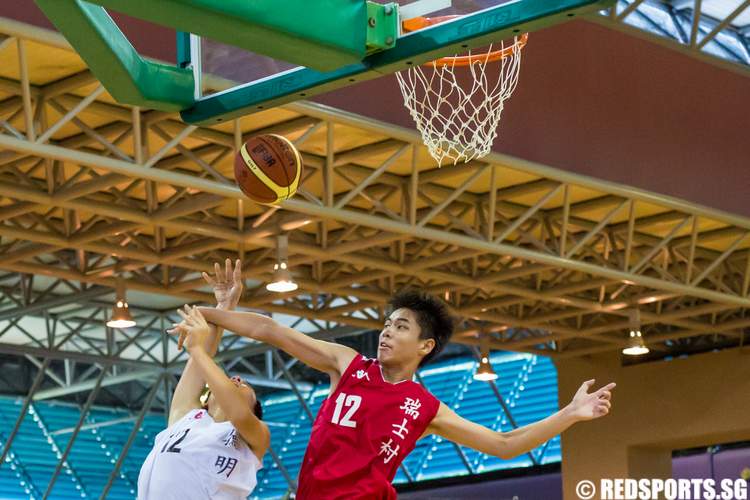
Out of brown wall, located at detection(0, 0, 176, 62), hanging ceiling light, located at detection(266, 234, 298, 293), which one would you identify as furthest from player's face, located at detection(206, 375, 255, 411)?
hanging ceiling light, located at detection(266, 234, 298, 293)

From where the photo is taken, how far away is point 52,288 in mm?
23906

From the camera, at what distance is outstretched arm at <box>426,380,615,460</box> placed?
6.11 metres

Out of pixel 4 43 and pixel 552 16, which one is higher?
pixel 4 43

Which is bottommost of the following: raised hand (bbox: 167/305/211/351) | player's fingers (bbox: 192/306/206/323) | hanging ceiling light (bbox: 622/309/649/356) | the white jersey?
the white jersey

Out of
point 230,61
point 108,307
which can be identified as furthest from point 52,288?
point 230,61

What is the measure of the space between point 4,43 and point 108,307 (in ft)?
50.5

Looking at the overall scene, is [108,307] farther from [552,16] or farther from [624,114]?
[552,16]

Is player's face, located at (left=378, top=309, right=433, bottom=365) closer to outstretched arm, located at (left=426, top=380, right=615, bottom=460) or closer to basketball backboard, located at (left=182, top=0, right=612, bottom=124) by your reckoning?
outstretched arm, located at (left=426, top=380, right=615, bottom=460)

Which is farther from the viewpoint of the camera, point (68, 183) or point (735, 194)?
point (735, 194)

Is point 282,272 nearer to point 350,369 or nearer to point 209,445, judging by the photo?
point 350,369

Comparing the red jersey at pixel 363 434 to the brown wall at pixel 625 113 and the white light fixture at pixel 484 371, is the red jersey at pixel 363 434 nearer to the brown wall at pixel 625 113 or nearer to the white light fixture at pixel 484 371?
the brown wall at pixel 625 113

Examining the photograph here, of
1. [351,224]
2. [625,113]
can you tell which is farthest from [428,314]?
[351,224]

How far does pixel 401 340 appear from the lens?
634cm

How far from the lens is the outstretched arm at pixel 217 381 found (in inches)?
228
